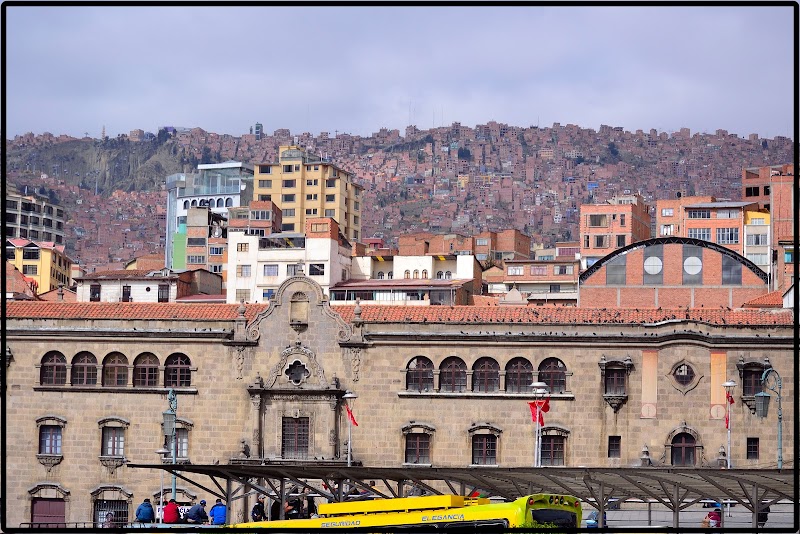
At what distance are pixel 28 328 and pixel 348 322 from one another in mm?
13874

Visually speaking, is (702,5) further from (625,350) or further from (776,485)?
(625,350)

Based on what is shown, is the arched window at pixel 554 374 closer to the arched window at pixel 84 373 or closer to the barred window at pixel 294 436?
the barred window at pixel 294 436

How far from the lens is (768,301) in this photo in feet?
245

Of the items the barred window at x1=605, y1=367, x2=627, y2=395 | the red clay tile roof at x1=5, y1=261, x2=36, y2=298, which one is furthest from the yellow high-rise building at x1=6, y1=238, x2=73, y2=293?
the barred window at x1=605, y1=367, x2=627, y2=395

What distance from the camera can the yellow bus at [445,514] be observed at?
34.9m

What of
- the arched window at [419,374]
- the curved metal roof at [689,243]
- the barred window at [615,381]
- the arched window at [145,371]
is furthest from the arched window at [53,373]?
the curved metal roof at [689,243]

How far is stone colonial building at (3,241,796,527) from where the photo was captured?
209 feet

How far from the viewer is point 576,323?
6475 centimetres

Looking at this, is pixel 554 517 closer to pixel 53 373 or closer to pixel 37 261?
pixel 53 373

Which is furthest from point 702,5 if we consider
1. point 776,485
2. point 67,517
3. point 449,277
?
point 449,277

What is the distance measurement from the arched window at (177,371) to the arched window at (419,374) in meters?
9.44

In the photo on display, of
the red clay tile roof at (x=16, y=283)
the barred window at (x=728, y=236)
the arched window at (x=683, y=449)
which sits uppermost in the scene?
the barred window at (x=728, y=236)

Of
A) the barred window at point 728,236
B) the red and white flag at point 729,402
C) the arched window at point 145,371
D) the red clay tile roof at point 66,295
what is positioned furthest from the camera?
the barred window at point 728,236

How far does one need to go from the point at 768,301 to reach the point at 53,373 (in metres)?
33.5
